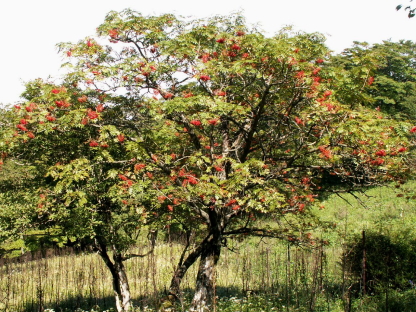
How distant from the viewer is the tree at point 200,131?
623 cm

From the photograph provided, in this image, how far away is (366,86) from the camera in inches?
261

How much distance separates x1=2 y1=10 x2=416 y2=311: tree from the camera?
623cm

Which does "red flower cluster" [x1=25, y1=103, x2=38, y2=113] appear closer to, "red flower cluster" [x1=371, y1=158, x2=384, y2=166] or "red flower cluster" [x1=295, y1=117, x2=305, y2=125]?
"red flower cluster" [x1=295, y1=117, x2=305, y2=125]

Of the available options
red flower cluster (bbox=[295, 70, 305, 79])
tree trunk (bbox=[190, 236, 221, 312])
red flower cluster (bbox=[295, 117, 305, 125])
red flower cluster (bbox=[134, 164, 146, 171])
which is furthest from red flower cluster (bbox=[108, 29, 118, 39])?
tree trunk (bbox=[190, 236, 221, 312])

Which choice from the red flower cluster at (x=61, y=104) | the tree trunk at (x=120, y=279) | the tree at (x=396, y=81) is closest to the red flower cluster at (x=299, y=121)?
the red flower cluster at (x=61, y=104)

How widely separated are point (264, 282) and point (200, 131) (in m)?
3.66

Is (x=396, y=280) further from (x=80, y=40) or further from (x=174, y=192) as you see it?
(x=80, y=40)

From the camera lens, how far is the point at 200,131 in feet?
25.4

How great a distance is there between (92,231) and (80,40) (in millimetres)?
4066

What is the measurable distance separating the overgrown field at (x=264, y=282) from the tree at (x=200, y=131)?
2.88ft

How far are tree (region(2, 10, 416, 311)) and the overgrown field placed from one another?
877mm

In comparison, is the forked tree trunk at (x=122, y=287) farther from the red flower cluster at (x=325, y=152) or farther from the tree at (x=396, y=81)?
the tree at (x=396, y=81)

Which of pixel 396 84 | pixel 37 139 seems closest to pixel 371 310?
pixel 37 139

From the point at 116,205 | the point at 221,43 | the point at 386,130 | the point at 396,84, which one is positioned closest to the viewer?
the point at 386,130
